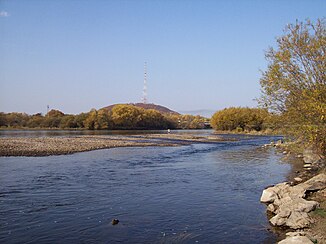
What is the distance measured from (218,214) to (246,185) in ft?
23.7

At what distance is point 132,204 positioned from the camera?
16.6 m

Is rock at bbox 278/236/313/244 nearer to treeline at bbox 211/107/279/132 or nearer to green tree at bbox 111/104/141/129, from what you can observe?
treeline at bbox 211/107/279/132

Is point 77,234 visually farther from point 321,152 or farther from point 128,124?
point 128,124

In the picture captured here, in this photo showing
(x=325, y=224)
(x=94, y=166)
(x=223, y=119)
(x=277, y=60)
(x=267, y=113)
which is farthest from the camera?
(x=223, y=119)

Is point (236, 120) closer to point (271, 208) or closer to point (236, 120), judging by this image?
point (236, 120)

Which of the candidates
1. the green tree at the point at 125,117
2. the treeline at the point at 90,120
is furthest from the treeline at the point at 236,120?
the treeline at the point at 90,120

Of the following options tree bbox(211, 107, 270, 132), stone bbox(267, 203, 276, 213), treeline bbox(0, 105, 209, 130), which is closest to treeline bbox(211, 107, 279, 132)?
tree bbox(211, 107, 270, 132)

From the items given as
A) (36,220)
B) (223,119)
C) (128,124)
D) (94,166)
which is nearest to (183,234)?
(36,220)

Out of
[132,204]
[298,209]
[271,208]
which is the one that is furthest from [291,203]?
[132,204]

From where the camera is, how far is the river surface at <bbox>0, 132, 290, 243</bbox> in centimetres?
1233

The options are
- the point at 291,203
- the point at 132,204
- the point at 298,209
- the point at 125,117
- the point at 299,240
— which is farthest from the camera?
the point at 125,117

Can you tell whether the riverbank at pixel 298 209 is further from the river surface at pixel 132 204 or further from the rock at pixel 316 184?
the river surface at pixel 132 204

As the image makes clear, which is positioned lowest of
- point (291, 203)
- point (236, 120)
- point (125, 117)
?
point (291, 203)

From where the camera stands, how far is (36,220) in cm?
1381
